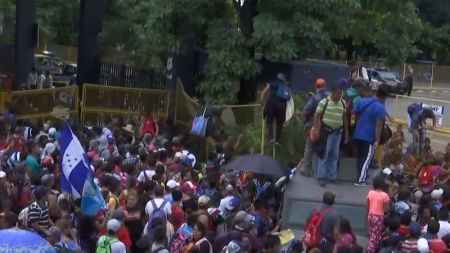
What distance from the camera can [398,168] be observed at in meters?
20.2

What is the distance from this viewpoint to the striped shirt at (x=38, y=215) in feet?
37.7

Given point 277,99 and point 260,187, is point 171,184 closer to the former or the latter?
point 260,187

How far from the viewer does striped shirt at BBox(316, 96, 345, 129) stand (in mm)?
14391

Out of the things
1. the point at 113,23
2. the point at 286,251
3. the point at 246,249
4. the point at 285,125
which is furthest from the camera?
the point at 113,23

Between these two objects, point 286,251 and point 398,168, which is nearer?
point 286,251

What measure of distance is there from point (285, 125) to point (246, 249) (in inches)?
370

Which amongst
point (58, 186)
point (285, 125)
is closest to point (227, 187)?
point (58, 186)

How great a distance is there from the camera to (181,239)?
37.3 ft

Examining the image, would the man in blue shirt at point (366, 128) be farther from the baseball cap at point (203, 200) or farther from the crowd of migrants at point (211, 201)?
the baseball cap at point (203, 200)

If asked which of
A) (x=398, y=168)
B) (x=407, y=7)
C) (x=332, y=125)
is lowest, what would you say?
(x=398, y=168)

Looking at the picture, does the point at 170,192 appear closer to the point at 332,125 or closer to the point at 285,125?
the point at 332,125

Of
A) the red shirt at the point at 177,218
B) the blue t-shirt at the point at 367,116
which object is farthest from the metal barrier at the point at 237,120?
the red shirt at the point at 177,218

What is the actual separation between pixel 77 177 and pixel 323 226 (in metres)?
3.01

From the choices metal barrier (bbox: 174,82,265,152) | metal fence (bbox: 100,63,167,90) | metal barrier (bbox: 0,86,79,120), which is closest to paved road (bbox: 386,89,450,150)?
metal barrier (bbox: 174,82,265,152)
